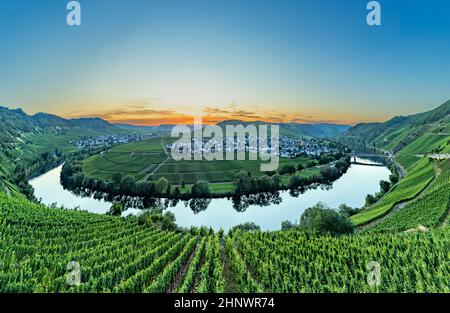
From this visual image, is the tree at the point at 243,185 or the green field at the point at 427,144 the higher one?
the green field at the point at 427,144

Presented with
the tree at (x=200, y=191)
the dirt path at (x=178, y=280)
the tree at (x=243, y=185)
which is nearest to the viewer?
the dirt path at (x=178, y=280)

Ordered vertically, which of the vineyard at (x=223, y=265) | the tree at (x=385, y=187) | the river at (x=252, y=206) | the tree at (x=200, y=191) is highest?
the vineyard at (x=223, y=265)

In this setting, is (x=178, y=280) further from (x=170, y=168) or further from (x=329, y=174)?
(x=329, y=174)

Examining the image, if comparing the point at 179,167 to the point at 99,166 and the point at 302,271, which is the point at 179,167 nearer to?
the point at 99,166

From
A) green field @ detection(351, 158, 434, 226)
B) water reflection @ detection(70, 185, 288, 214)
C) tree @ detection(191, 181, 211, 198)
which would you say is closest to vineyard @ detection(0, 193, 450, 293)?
green field @ detection(351, 158, 434, 226)

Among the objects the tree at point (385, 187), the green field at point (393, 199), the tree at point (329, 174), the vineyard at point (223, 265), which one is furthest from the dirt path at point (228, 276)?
the tree at point (329, 174)

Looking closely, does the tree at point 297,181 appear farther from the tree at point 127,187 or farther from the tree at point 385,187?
the tree at point 127,187

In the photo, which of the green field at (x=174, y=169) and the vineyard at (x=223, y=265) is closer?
the vineyard at (x=223, y=265)

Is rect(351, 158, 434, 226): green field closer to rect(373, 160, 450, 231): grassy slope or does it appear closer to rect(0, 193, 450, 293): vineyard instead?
rect(373, 160, 450, 231): grassy slope
